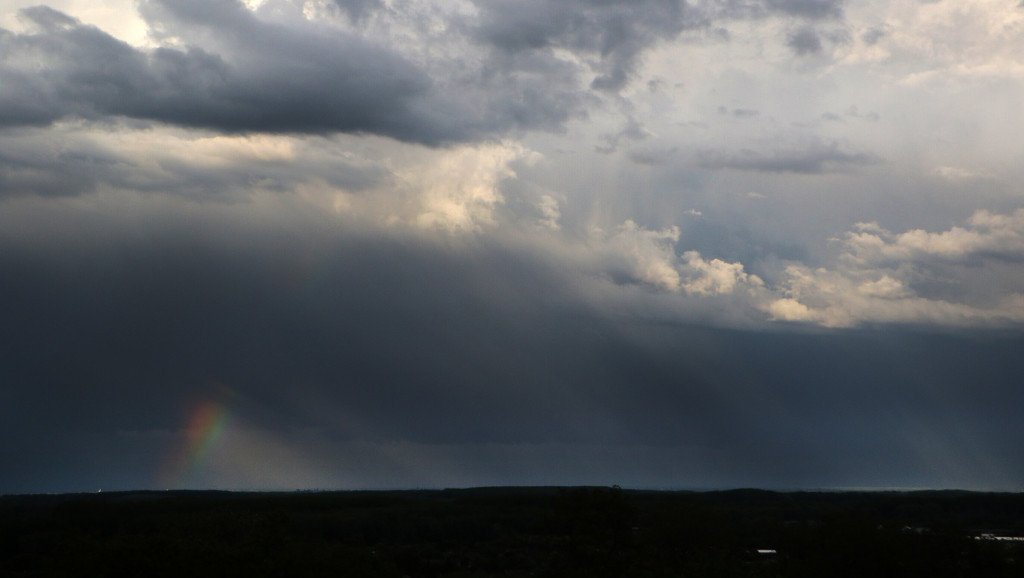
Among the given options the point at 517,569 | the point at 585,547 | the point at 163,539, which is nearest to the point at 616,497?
the point at 585,547

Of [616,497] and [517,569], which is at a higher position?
[616,497]

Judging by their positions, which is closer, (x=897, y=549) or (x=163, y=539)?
(x=163, y=539)

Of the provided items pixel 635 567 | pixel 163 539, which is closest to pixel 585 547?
pixel 635 567

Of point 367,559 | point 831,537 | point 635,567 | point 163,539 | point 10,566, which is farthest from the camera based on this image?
point 10,566

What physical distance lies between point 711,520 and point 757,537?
90.2 feet

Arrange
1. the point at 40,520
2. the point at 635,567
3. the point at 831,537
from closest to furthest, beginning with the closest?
1. the point at 635,567
2. the point at 831,537
3. the point at 40,520

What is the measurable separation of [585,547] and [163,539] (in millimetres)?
38014

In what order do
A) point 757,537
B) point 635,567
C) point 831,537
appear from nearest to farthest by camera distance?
point 635,567, point 831,537, point 757,537

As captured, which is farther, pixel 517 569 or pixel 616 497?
pixel 517 569

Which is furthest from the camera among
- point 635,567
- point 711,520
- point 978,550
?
point 711,520

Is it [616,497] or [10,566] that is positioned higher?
[616,497]

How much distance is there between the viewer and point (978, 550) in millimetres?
99125

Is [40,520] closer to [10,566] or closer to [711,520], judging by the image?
[10,566]

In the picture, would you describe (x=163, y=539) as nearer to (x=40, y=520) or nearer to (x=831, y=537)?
(x=831, y=537)
